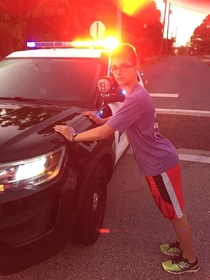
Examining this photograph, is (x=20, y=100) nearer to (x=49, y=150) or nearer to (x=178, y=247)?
(x=49, y=150)

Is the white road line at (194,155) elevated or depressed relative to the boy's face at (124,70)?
depressed

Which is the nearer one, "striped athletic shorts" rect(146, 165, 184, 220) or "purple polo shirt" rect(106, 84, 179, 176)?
"purple polo shirt" rect(106, 84, 179, 176)

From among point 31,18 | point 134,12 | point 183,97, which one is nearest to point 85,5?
point 31,18

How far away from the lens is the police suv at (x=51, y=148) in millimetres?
2096

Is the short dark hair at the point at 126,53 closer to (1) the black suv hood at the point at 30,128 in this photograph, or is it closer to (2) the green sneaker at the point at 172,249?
(1) the black suv hood at the point at 30,128

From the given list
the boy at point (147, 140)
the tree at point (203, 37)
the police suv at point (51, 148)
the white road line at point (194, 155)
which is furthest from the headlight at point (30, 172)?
the tree at point (203, 37)

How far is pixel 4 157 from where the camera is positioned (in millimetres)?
2078

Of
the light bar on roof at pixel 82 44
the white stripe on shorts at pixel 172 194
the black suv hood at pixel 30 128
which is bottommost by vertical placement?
the white stripe on shorts at pixel 172 194

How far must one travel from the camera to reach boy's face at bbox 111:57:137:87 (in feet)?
7.55

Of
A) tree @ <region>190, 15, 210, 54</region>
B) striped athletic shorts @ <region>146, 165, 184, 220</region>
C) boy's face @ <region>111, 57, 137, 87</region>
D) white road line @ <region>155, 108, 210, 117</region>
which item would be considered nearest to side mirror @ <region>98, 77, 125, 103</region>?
boy's face @ <region>111, 57, 137, 87</region>

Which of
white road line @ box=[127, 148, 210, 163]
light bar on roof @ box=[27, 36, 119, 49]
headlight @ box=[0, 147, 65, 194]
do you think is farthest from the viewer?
white road line @ box=[127, 148, 210, 163]

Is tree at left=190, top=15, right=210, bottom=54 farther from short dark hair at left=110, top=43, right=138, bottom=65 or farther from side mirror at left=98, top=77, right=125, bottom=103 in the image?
short dark hair at left=110, top=43, right=138, bottom=65

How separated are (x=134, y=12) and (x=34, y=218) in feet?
140

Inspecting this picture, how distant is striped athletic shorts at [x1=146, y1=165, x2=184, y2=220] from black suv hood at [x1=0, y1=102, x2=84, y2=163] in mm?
842
